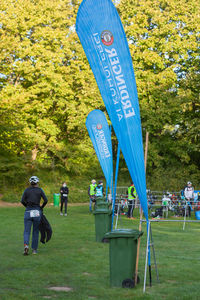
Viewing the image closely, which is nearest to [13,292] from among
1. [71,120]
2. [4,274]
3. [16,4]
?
[4,274]

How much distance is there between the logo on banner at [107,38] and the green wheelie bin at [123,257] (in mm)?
3108

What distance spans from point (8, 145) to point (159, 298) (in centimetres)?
2820

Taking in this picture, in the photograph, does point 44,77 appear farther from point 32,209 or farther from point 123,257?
point 123,257

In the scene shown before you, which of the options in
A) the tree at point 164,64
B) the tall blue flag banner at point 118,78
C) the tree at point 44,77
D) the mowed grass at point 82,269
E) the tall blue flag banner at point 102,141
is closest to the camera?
the mowed grass at point 82,269

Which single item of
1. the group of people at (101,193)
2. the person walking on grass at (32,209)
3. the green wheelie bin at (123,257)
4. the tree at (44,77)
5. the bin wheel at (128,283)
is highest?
the tree at (44,77)

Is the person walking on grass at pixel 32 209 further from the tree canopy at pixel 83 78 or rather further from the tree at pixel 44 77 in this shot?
the tree canopy at pixel 83 78

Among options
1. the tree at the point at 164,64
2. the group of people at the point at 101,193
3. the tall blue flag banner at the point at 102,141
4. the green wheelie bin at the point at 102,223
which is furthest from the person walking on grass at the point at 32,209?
the tree at the point at 164,64

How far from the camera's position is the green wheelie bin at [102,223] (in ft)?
40.8

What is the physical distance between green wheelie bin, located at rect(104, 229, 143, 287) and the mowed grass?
18cm

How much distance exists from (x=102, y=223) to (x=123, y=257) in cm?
554

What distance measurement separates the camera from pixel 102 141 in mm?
17234

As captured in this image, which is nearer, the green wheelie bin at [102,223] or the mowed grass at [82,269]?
the mowed grass at [82,269]

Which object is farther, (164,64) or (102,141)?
(164,64)

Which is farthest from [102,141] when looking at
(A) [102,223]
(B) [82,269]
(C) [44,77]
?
(C) [44,77]
